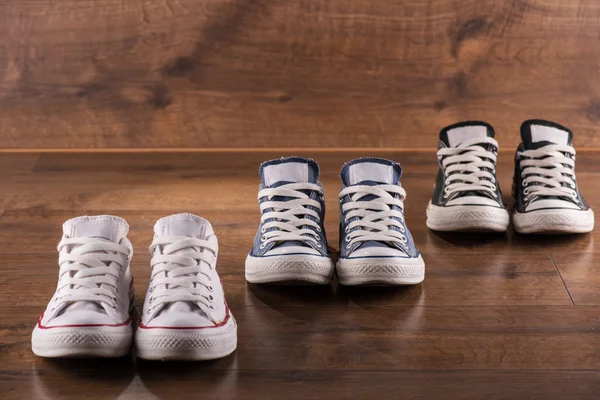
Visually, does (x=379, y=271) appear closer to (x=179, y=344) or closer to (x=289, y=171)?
(x=289, y=171)

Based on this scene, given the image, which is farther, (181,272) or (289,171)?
(289,171)

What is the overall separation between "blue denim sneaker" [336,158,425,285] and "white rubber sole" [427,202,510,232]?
18cm

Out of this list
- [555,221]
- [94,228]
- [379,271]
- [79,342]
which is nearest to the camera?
[79,342]

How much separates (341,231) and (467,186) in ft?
0.97

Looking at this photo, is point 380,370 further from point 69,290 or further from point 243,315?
point 69,290

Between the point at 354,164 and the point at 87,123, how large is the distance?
3.13ft

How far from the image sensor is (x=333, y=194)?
1871mm

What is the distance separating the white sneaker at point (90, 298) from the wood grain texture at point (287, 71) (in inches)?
36.0

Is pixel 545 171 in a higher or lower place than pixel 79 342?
higher

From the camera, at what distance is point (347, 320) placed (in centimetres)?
130

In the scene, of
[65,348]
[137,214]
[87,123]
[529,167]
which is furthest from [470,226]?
[87,123]

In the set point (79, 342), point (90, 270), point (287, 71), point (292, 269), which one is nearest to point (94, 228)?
point (90, 270)

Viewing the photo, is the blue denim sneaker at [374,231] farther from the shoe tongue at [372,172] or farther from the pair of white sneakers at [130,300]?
the pair of white sneakers at [130,300]

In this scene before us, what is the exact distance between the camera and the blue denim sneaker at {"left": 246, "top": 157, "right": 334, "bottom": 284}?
1356mm
